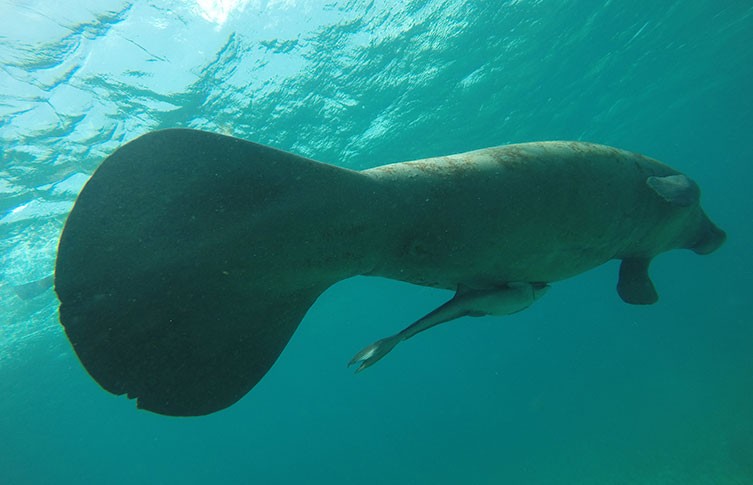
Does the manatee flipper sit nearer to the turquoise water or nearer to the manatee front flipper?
the manatee front flipper

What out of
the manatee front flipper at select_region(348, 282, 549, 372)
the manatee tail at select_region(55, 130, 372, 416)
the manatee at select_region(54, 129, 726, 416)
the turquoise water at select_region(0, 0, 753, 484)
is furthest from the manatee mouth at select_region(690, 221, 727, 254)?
the turquoise water at select_region(0, 0, 753, 484)

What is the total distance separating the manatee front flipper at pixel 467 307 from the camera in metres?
2.43

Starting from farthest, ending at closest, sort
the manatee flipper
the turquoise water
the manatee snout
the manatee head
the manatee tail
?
the turquoise water
the manatee snout
the manatee flipper
the manatee head
the manatee tail

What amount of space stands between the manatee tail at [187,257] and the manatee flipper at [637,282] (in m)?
3.36

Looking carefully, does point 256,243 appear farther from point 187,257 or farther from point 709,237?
point 709,237

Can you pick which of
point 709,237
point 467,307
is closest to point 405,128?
point 709,237

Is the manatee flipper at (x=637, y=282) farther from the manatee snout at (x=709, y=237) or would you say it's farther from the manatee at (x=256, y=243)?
the manatee at (x=256, y=243)

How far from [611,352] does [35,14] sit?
210ft

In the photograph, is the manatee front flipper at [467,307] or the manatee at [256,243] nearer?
the manatee at [256,243]

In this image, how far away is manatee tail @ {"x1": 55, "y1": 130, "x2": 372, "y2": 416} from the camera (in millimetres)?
1640

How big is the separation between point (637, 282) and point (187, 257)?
13.7 feet

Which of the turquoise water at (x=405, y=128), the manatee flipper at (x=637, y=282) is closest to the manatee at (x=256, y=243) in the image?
the manatee flipper at (x=637, y=282)

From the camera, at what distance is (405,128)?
19.8 metres

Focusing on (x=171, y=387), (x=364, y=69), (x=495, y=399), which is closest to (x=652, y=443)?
(x=364, y=69)
